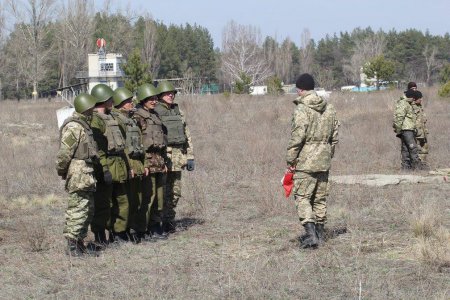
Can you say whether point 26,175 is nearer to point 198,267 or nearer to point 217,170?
point 217,170

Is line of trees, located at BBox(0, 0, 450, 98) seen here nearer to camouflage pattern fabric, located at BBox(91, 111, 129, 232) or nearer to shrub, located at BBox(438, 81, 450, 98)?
shrub, located at BBox(438, 81, 450, 98)

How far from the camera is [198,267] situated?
→ 5844 millimetres

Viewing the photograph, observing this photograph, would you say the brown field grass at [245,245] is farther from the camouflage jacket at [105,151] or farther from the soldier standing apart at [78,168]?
the camouflage jacket at [105,151]

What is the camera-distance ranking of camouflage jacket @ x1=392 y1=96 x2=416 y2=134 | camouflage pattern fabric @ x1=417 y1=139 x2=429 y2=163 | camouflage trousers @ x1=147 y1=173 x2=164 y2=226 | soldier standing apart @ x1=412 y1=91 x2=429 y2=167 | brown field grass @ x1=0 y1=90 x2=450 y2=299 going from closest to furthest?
brown field grass @ x1=0 y1=90 x2=450 y2=299
camouflage trousers @ x1=147 y1=173 x2=164 y2=226
camouflage jacket @ x1=392 y1=96 x2=416 y2=134
soldier standing apart @ x1=412 y1=91 x2=429 y2=167
camouflage pattern fabric @ x1=417 y1=139 x2=429 y2=163

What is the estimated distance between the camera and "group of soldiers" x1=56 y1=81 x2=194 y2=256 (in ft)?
21.4

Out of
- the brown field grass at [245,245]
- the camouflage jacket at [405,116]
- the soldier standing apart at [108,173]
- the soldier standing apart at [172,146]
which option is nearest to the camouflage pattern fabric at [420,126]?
the camouflage jacket at [405,116]

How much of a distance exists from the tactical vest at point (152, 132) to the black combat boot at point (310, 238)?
1910mm

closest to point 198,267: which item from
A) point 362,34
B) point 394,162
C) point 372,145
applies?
point 394,162

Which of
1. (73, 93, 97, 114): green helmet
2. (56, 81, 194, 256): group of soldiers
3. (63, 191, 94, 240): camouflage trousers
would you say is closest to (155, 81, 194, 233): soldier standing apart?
(56, 81, 194, 256): group of soldiers

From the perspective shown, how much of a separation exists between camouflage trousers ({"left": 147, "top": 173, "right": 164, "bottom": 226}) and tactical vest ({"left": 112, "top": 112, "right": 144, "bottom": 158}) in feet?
1.59

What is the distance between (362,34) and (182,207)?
107 metres

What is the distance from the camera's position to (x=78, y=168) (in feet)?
21.2

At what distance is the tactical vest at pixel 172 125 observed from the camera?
7754 mm

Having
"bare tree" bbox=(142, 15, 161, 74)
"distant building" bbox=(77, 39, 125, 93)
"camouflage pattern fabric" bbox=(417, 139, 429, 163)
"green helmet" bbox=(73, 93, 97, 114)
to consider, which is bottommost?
"camouflage pattern fabric" bbox=(417, 139, 429, 163)
